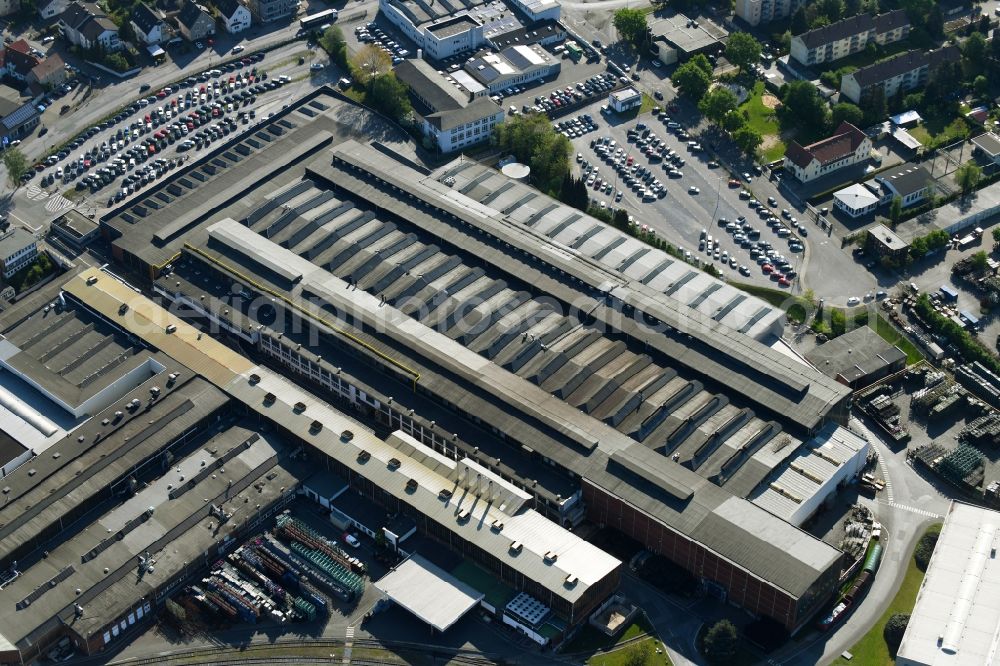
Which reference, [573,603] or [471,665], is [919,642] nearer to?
[573,603]

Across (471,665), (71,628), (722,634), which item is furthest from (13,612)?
(722,634)

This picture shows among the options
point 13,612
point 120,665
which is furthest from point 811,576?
point 13,612

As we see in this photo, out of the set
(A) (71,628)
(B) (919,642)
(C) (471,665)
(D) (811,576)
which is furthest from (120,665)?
(B) (919,642)

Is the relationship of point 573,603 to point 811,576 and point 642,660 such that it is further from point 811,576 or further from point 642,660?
point 811,576

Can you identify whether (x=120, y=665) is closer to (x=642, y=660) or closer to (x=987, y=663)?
(x=642, y=660)
